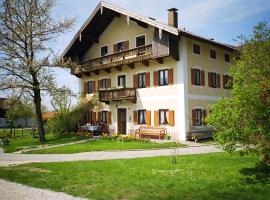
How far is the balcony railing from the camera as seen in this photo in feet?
90.7

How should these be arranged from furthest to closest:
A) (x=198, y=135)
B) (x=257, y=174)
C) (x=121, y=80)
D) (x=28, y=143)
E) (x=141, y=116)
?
(x=121, y=80)
(x=141, y=116)
(x=28, y=143)
(x=198, y=135)
(x=257, y=174)

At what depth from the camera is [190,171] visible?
11914mm

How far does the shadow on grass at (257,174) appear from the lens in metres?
10.4

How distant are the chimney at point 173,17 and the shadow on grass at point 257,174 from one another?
58.3 feet

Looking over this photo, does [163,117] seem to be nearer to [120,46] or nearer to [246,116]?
[120,46]

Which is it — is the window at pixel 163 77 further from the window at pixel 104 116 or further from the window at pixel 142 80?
the window at pixel 104 116

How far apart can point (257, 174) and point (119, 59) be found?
2062 cm

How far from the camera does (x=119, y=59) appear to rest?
30.3m

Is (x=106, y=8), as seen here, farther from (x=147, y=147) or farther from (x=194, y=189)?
(x=194, y=189)

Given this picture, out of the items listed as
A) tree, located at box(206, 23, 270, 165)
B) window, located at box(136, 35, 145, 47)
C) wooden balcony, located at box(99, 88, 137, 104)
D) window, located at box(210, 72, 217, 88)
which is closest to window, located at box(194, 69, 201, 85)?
window, located at box(210, 72, 217, 88)

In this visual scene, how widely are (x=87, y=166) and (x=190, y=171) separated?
4.14 meters

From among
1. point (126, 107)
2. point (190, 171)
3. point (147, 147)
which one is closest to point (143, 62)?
point (126, 107)

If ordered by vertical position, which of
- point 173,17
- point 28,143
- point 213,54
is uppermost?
point 173,17

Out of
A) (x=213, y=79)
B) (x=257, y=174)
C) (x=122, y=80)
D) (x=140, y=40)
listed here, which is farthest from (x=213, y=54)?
(x=257, y=174)
